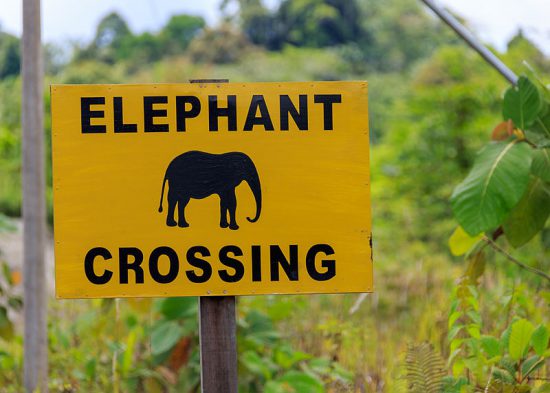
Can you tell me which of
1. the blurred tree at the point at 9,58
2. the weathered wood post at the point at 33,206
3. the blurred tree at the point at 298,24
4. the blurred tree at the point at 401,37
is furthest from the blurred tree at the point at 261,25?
the weathered wood post at the point at 33,206

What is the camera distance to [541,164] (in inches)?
121

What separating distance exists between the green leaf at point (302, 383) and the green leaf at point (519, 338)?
1067 mm

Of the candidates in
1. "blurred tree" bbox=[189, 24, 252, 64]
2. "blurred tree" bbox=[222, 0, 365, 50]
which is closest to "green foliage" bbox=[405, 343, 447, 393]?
"blurred tree" bbox=[189, 24, 252, 64]

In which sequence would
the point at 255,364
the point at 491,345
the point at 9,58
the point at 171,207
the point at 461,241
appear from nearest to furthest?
1. the point at 171,207
2. the point at 491,345
3. the point at 461,241
4. the point at 255,364
5. the point at 9,58

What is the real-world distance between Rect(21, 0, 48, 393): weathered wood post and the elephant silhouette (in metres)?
1.86

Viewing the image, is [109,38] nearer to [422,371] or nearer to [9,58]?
[9,58]

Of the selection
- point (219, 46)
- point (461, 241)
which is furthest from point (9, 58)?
point (461, 241)

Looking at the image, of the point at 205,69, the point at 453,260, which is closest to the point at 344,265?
the point at 453,260

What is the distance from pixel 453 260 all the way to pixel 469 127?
65.7 inches

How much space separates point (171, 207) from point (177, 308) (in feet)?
5.29

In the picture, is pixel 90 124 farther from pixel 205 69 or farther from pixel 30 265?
pixel 205 69

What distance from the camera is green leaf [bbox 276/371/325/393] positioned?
→ 11.6 ft

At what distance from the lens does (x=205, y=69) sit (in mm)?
28141

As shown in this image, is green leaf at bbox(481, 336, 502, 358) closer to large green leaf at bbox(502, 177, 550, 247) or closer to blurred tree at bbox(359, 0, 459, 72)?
large green leaf at bbox(502, 177, 550, 247)
